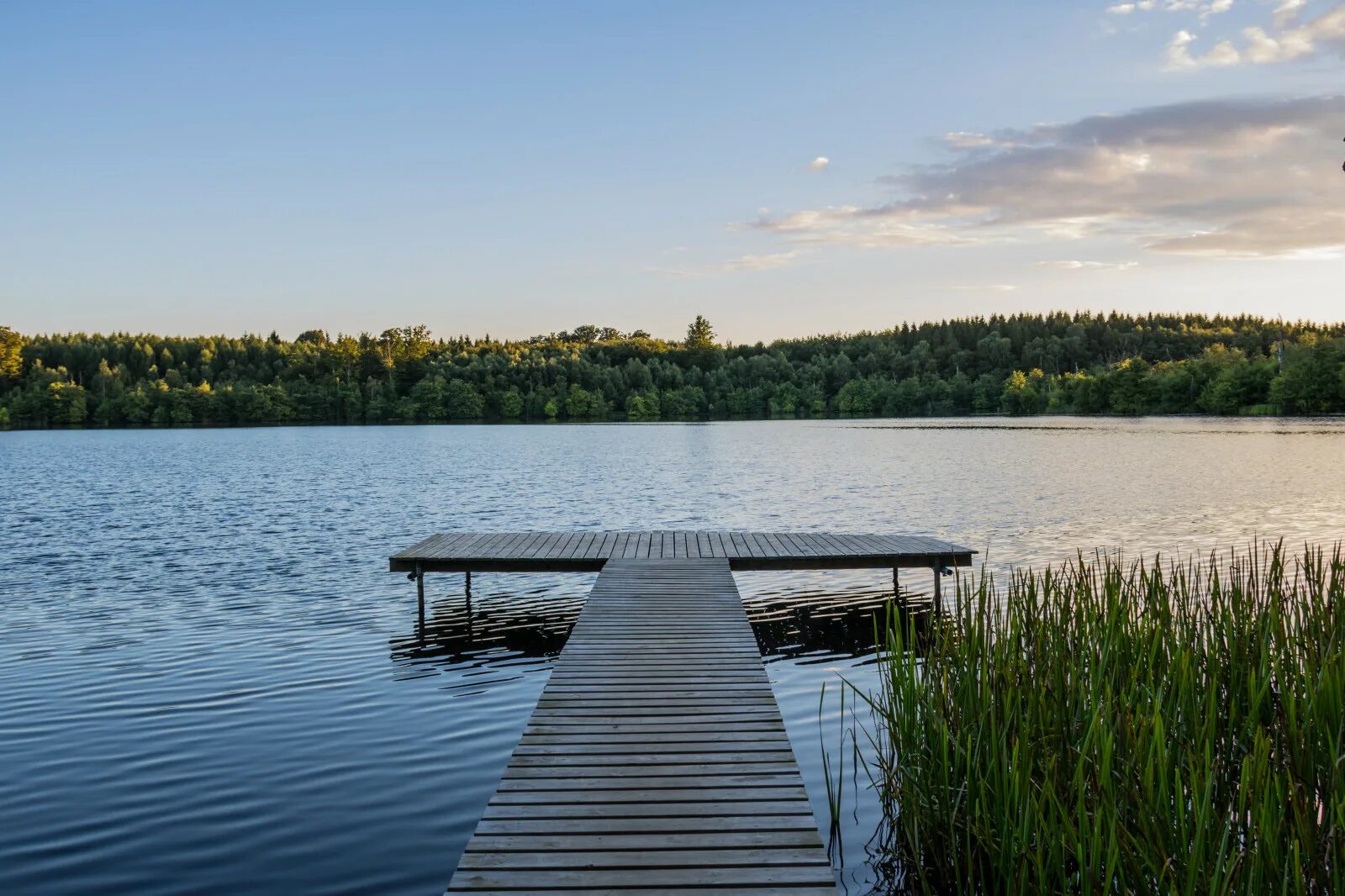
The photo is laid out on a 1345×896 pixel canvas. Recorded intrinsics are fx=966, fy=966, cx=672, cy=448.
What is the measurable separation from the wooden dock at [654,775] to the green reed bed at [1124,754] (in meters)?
0.56

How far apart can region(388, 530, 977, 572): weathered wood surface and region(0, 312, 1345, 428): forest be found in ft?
237

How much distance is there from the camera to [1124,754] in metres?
3.37

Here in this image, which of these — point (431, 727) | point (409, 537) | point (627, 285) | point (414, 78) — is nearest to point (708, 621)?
point (431, 727)

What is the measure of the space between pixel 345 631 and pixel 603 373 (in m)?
88.9

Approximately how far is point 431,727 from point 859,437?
44.5m

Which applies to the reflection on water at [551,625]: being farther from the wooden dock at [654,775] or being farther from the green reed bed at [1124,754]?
the green reed bed at [1124,754]

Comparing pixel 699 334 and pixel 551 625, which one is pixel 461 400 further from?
pixel 551 625

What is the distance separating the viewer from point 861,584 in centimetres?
1133

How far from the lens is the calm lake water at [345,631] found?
4.69 m

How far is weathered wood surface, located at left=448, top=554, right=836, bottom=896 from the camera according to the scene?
316 centimetres

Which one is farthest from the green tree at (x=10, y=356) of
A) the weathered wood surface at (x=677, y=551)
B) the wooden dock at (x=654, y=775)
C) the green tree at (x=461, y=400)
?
the wooden dock at (x=654, y=775)

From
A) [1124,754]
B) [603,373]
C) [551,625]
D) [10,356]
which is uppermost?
[10,356]

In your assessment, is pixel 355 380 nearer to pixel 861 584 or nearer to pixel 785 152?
pixel 785 152

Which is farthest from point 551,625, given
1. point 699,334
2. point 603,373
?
point 699,334
